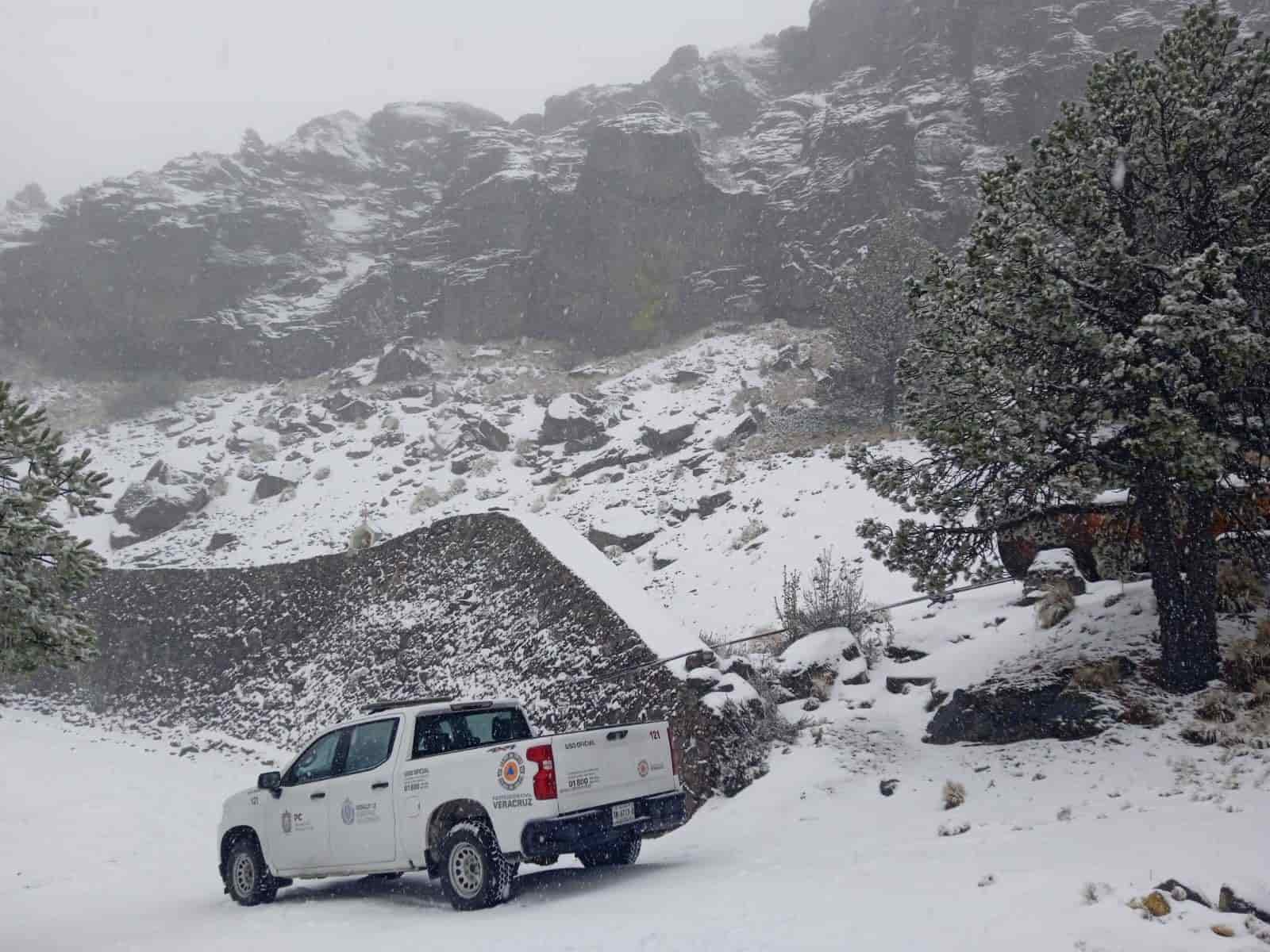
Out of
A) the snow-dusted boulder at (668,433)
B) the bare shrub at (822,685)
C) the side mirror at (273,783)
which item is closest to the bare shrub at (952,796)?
the bare shrub at (822,685)

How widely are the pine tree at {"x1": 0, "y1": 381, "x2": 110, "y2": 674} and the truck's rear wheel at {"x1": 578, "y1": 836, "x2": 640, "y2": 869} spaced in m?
5.23

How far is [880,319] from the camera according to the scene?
85.6ft

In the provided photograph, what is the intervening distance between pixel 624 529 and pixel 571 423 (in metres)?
9.73

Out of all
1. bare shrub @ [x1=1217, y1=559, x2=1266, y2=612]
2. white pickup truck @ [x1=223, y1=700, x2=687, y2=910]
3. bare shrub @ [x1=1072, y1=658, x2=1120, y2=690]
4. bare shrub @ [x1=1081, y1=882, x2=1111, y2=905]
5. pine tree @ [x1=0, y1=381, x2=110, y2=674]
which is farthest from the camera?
bare shrub @ [x1=1217, y1=559, x2=1266, y2=612]

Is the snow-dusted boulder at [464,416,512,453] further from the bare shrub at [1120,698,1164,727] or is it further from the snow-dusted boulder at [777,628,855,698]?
the bare shrub at [1120,698,1164,727]

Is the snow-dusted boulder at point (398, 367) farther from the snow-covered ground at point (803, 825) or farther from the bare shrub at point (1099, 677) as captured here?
the bare shrub at point (1099, 677)

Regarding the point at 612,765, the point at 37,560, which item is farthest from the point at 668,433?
A: the point at 37,560

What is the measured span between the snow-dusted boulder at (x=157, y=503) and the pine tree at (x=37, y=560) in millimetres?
24090

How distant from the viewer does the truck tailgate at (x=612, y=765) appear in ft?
23.0

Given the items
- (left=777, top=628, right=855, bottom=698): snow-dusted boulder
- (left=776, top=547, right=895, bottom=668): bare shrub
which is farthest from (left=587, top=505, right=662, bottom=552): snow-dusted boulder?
(left=777, top=628, right=855, bottom=698): snow-dusted boulder

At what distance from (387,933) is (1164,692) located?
7.57m

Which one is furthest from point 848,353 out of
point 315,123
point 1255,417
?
point 315,123

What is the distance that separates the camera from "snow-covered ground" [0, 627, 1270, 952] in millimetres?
5055

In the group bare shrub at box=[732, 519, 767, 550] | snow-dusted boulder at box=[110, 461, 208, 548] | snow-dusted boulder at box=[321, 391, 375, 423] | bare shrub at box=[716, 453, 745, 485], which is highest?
snow-dusted boulder at box=[321, 391, 375, 423]
